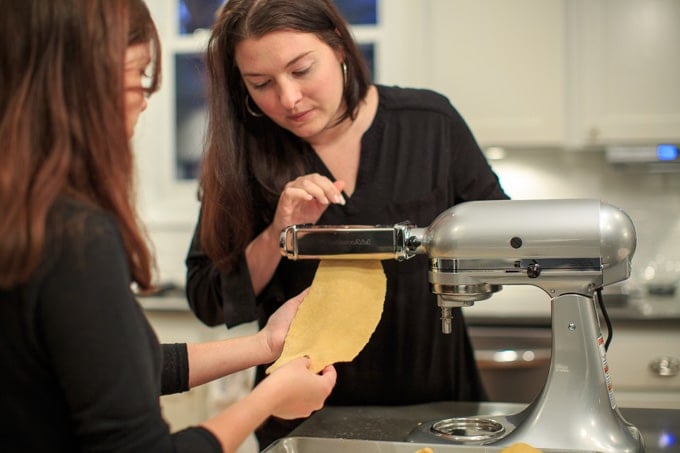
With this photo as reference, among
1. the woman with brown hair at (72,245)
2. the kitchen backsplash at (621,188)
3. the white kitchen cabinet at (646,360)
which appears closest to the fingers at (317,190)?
the woman with brown hair at (72,245)

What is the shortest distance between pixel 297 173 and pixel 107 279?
2.57 feet

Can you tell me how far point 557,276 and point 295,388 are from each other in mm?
374

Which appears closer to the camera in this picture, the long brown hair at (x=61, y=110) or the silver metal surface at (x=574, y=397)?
the long brown hair at (x=61, y=110)

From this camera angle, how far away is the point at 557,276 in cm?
105

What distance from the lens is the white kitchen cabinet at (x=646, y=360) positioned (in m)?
2.35

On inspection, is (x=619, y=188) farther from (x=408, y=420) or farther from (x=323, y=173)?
(x=408, y=420)

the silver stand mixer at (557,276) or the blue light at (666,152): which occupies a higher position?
the blue light at (666,152)

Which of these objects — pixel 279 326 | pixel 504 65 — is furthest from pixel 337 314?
pixel 504 65

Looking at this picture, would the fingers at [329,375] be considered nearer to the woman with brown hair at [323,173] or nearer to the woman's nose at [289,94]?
the woman with brown hair at [323,173]

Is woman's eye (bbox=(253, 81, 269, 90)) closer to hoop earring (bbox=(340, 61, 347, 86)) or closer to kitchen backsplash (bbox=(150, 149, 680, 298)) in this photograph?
hoop earring (bbox=(340, 61, 347, 86))

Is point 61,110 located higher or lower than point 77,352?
higher

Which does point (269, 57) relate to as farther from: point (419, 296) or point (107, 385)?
point (107, 385)

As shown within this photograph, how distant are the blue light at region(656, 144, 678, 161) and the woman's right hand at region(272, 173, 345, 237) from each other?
179cm

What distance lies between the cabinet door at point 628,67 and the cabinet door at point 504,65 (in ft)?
0.25
